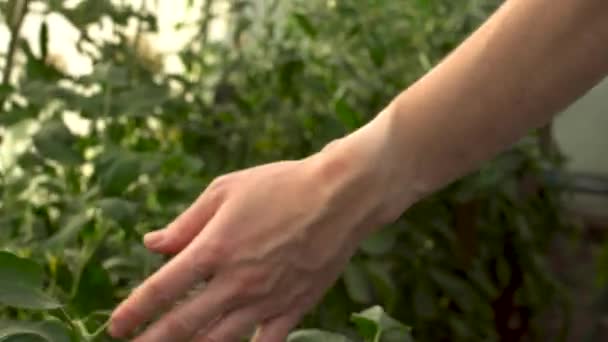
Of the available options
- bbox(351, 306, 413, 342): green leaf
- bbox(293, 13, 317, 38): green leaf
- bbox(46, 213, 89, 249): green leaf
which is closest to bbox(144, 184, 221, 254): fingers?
bbox(351, 306, 413, 342): green leaf

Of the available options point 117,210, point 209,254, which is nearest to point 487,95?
point 209,254

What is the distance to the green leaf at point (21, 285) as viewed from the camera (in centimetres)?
48

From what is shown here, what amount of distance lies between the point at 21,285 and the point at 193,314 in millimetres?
96

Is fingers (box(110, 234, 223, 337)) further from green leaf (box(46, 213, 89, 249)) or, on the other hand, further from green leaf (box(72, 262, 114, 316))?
green leaf (box(46, 213, 89, 249))

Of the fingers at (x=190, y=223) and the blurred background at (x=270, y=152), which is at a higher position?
the fingers at (x=190, y=223)

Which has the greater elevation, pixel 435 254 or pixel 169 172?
pixel 169 172

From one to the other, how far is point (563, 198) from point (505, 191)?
0.36 meters

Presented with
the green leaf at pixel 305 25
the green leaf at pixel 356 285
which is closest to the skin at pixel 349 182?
the green leaf at pixel 356 285

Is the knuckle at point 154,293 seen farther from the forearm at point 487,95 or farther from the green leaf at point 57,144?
the green leaf at point 57,144

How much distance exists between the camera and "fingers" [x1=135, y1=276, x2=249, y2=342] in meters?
0.50

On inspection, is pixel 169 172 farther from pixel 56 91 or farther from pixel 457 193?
pixel 457 193

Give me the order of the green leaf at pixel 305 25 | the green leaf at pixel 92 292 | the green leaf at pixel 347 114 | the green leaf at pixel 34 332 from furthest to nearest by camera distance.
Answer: the green leaf at pixel 305 25, the green leaf at pixel 347 114, the green leaf at pixel 92 292, the green leaf at pixel 34 332

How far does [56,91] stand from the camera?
33.7 inches

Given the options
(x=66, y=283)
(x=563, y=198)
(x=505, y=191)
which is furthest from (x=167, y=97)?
(x=563, y=198)
